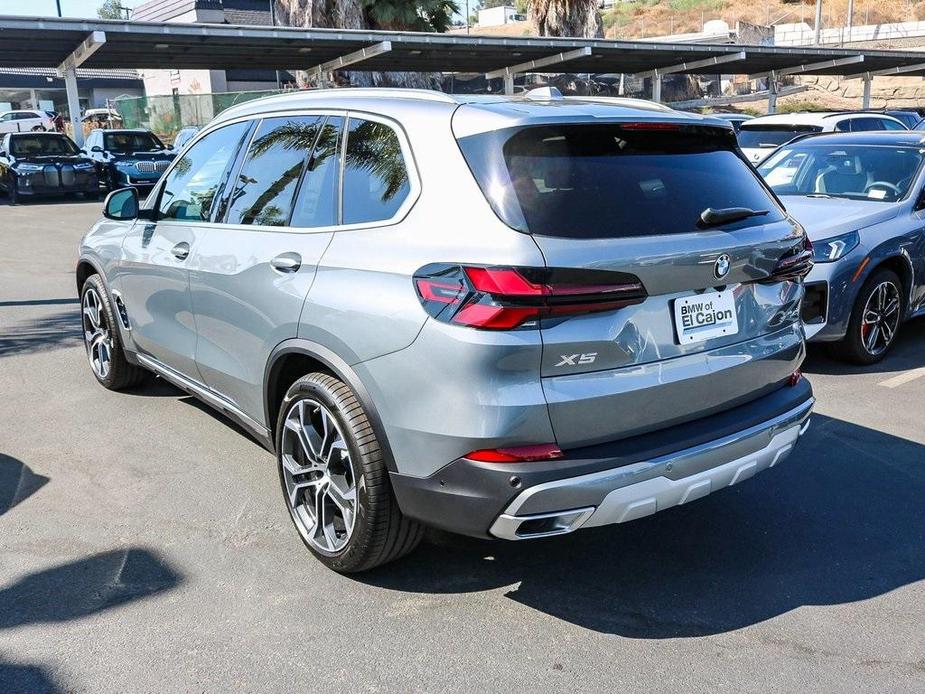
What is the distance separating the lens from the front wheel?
312cm

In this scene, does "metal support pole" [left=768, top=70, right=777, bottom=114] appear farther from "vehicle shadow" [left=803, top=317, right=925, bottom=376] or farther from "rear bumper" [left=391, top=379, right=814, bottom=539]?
"rear bumper" [left=391, top=379, right=814, bottom=539]

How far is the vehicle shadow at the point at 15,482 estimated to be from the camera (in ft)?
13.8

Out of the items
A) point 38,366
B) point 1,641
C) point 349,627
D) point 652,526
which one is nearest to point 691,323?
point 652,526

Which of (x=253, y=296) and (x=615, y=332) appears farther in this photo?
(x=253, y=296)

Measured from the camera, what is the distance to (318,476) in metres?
3.52

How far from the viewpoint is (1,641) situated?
3.03 meters

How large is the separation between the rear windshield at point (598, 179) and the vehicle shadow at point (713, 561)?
1402 millimetres

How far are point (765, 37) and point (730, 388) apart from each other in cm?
7261

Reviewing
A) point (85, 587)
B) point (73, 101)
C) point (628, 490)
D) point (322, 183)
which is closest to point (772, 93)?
point (73, 101)

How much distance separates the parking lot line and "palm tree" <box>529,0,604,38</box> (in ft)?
109

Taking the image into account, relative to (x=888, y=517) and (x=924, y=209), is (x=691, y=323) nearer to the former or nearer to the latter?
(x=888, y=517)

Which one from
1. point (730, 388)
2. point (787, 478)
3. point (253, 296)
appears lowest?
point (787, 478)

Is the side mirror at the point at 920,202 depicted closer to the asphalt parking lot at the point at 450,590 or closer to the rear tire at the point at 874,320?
the rear tire at the point at 874,320

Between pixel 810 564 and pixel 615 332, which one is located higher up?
pixel 615 332
